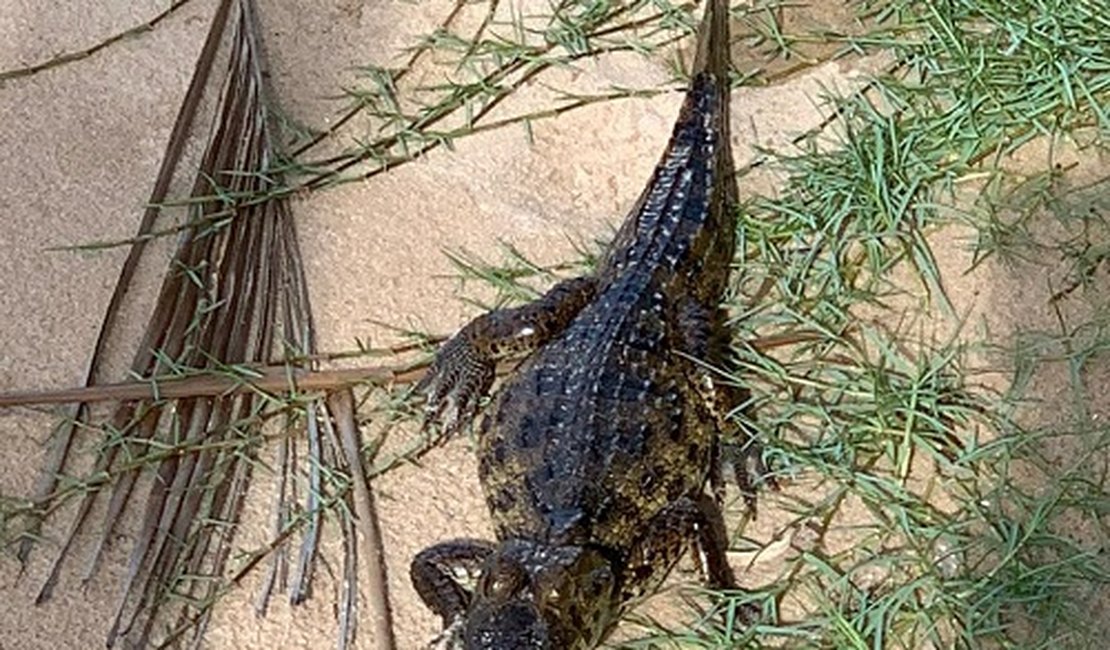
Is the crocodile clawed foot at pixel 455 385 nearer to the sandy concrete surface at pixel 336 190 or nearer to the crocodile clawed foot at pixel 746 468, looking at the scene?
the sandy concrete surface at pixel 336 190

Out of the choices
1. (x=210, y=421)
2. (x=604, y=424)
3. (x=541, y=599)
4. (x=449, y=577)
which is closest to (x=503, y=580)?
(x=541, y=599)

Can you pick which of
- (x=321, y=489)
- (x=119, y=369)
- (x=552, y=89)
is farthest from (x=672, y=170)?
(x=119, y=369)

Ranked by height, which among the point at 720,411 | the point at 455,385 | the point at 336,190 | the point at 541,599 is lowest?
the point at 541,599

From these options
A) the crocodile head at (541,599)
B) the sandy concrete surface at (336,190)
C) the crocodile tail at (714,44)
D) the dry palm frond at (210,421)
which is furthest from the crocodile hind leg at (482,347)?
the crocodile tail at (714,44)

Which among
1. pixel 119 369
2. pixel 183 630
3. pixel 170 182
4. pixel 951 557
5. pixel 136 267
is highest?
pixel 170 182

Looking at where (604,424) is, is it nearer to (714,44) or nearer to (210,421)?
(210,421)

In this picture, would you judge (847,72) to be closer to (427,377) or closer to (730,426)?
(730,426)
